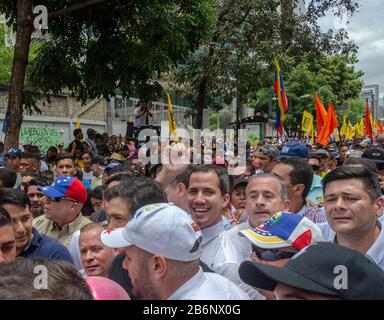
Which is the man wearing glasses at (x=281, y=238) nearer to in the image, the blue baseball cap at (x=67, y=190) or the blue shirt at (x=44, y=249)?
the blue shirt at (x=44, y=249)

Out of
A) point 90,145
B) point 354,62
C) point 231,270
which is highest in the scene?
point 354,62

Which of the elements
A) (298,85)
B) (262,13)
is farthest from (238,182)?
(298,85)

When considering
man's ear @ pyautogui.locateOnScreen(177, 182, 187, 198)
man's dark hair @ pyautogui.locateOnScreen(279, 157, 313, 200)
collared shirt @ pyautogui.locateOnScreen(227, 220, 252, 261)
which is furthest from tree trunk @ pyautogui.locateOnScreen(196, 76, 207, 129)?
collared shirt @ pyautogui.locateOnScreen(227, 220, 252, 261)

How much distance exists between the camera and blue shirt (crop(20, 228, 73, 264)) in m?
3.11

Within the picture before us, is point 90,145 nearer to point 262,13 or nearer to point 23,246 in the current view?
point 262,13

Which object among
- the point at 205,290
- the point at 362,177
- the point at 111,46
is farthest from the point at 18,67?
the point at 205,290

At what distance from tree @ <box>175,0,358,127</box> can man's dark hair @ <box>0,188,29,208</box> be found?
1060cm

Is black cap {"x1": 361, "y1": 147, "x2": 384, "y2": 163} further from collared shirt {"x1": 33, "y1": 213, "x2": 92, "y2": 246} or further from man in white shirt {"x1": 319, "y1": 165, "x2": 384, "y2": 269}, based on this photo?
collared shirt {"x1": 33, "y1": 213, "x2": 92, "y2": 246}

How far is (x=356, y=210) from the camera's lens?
287cm

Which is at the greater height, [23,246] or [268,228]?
[268,228]

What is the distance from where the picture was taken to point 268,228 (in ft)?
7.71

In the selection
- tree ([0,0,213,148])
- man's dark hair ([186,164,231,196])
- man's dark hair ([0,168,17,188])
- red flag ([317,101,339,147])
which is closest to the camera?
man's dark hair ([186,164,231,196])

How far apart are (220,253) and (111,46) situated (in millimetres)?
7726
